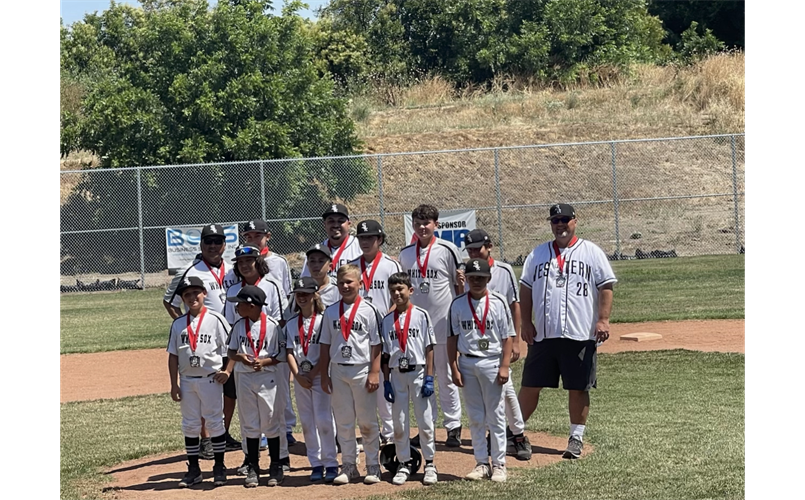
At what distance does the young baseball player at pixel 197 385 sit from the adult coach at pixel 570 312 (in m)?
2.69

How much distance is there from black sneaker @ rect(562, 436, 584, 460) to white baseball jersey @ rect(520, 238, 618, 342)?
0.87 m

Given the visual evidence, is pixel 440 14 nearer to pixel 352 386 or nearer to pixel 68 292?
pixel 68 292

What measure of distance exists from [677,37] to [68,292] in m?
34.0

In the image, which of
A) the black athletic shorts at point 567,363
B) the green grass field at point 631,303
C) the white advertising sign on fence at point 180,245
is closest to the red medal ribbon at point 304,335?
the black athletic shorts at point 567,363

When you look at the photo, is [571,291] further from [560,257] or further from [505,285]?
[505,285]

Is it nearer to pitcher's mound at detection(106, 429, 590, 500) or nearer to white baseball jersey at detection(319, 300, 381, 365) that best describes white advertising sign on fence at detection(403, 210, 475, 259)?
pitcher's mound at detection(106, 429, 590, 500)

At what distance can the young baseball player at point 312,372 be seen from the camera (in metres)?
8.29

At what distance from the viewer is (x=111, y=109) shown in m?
29.0

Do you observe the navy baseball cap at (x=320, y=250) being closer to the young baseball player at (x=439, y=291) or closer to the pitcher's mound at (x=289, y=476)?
the young baseball player at (x=439, y=291)

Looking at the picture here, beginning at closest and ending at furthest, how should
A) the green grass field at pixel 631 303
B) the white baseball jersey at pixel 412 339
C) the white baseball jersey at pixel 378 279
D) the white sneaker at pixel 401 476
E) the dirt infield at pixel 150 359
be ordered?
1. the white sneaker at pixel 401 476
2. the white baseball jersey at pixel 412 339
3. the white baseball jersey at pixel 378 279
4. the dirt infield at pixel 150 359
5. the green grass field at pixel 631 303

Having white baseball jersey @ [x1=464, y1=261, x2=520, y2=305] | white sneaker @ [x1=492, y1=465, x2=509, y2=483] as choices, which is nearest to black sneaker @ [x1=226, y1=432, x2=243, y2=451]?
white baseball jersey @ [x1=464, y1=261, x2=520, y2=305]

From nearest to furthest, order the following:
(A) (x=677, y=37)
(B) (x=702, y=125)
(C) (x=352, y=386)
Answer: (C) (x=352, y=386) → (B) (x=702, y=125) → (A) (x=677, y=37)
